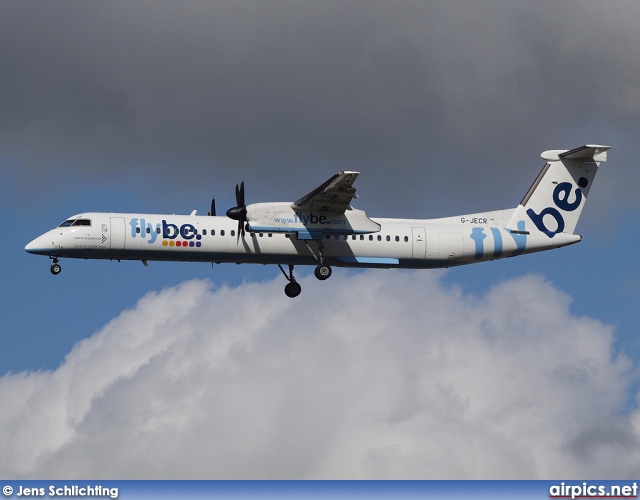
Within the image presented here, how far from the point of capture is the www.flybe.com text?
41406mm

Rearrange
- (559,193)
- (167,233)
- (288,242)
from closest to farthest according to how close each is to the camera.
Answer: (167,233) → (288,242) → (559,193)

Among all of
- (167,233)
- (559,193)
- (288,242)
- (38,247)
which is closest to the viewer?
(38,247)

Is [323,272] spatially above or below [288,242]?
below

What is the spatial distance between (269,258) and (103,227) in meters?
6.09

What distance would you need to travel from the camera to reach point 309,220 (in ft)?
137

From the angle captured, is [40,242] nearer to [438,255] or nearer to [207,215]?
[207,215]

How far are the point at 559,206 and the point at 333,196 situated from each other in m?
9.63

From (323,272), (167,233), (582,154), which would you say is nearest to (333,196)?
(323,272)

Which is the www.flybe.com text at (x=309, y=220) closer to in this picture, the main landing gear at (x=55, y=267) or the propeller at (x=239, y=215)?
the propeller at (x=239, y=215)

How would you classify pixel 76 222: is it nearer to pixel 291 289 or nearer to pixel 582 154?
pixel 291 289

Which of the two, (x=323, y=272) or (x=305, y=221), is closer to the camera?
(x=305, y=221)

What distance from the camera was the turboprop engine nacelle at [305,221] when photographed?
41125mm

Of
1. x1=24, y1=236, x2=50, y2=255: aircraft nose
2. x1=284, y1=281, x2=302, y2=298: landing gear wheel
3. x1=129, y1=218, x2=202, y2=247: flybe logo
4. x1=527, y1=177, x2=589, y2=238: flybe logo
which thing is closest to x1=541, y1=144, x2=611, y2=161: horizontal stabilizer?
x1=527, y1=177, x2=589, y2=238: flybe logo

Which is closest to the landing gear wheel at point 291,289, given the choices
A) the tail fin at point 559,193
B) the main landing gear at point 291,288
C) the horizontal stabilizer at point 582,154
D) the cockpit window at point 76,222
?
the main landing gear at point 291,288
